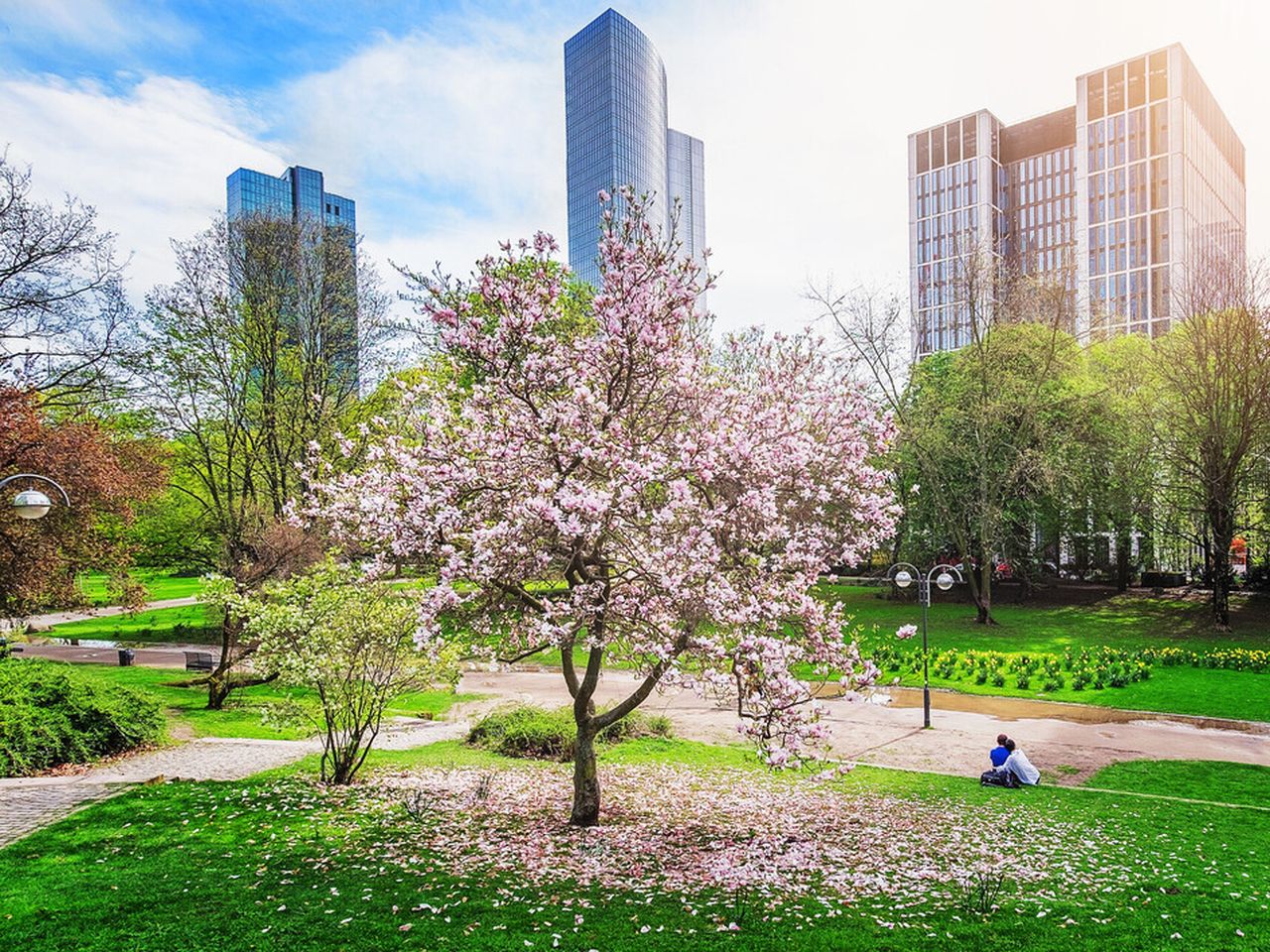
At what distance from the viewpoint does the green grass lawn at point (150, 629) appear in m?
32.4

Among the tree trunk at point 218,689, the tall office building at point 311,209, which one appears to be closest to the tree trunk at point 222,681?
the tree trunk at point 218,689

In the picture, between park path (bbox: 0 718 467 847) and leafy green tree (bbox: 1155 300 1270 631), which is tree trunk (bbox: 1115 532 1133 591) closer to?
leafy green tree (bbox: 1155 300 1270 631)

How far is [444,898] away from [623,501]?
431 centimetres

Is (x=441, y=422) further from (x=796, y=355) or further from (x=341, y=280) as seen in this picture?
(x=341, y=280)

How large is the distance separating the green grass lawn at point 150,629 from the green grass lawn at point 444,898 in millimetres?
21679

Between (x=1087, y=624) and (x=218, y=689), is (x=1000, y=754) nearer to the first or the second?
(x=218, y=689)

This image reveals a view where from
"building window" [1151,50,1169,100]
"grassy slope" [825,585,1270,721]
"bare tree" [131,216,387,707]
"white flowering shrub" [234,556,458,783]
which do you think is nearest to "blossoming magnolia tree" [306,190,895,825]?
"white flowering shrub" [234,556,458,783]

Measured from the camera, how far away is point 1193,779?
13594mm

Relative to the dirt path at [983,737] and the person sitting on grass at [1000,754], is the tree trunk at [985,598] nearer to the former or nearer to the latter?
the dirt path at [983,737]

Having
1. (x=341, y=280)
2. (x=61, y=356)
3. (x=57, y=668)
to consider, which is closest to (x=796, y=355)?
(x=57, y=668)

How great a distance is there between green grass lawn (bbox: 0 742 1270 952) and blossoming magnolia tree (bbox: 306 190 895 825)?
1982 mm

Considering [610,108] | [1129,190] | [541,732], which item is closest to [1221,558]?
[541,732]

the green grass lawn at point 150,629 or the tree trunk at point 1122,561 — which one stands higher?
the tree trunk at point 1122,561

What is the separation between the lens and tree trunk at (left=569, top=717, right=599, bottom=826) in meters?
10.3
